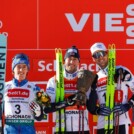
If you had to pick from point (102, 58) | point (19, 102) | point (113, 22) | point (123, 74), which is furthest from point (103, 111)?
point (113, 22)

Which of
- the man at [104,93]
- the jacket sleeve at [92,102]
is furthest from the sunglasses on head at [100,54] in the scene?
the jacket sleeve at [92,102]

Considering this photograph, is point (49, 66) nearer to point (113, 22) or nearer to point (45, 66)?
point (45, 66)

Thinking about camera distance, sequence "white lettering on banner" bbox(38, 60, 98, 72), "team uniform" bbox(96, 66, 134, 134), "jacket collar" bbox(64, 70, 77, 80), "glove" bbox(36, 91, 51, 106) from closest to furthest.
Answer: "glove" bbox(36, 91, 51, 106) → "jacket collar" bbox(64, 70, 77, 80) → "team uniform" bbox(96, 66, 134, 134) → "white lettering on banner" bbox(38, 60, 98, 72)

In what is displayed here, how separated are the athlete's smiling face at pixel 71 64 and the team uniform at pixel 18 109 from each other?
16.2 inches

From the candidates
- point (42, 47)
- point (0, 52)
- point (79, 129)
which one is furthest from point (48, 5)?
point (79, 129)

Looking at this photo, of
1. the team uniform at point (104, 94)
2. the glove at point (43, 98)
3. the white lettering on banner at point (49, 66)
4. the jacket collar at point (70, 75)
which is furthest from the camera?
the white lettering on banner at point (49, 66)

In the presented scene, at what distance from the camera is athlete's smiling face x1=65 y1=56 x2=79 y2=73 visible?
18.4ft

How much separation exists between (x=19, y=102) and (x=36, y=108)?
192 mm

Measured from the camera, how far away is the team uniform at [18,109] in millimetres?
5551

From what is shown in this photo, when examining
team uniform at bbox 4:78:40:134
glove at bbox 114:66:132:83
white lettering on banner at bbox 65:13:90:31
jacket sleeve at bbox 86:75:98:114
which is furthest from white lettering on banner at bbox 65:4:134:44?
team uniform at bbox 4:78:40:134

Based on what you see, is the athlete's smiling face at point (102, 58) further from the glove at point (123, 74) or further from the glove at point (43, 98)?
the glove at point (43, 98)

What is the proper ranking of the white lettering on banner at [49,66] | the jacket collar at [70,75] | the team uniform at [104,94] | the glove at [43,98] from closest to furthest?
the glove at [43,98] < the jacket collar at [70,75] < the team uniform at [104,94] < the white lettering on banner at [49,66]

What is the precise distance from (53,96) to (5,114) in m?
0.53

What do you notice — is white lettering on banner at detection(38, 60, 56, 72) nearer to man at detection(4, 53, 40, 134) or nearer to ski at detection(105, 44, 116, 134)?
man at detection(4, 53, 40, 134)
